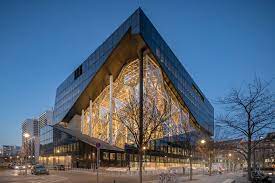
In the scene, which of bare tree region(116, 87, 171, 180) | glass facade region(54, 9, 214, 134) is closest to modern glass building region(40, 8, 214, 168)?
glass facade region(54, 9, 214, 134)

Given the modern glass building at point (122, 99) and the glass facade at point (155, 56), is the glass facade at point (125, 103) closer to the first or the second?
the modern glass building at point (122, 99)

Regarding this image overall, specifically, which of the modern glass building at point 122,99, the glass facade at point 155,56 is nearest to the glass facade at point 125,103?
the modern glass building at point 122,99

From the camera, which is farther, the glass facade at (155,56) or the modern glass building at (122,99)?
the modern glass building at (122,99)

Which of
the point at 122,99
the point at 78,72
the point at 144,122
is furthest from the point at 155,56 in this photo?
the point at 144,122

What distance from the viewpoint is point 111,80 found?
6944 cm

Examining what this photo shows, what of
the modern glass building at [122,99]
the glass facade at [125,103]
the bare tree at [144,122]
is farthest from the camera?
the glass facade at [125,103]

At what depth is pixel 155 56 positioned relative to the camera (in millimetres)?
61375

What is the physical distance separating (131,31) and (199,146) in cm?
2229

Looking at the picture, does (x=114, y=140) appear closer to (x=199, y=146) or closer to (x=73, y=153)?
(x=73, y=153)

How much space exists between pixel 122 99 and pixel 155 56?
64.3 feet

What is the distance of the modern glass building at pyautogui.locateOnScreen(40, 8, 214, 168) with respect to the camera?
60.9 m

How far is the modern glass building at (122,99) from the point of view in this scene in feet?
200

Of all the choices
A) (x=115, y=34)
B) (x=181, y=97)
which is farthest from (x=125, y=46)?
(x=181, y=97)

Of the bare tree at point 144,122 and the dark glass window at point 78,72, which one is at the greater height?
the dark glass window at point 78,72
